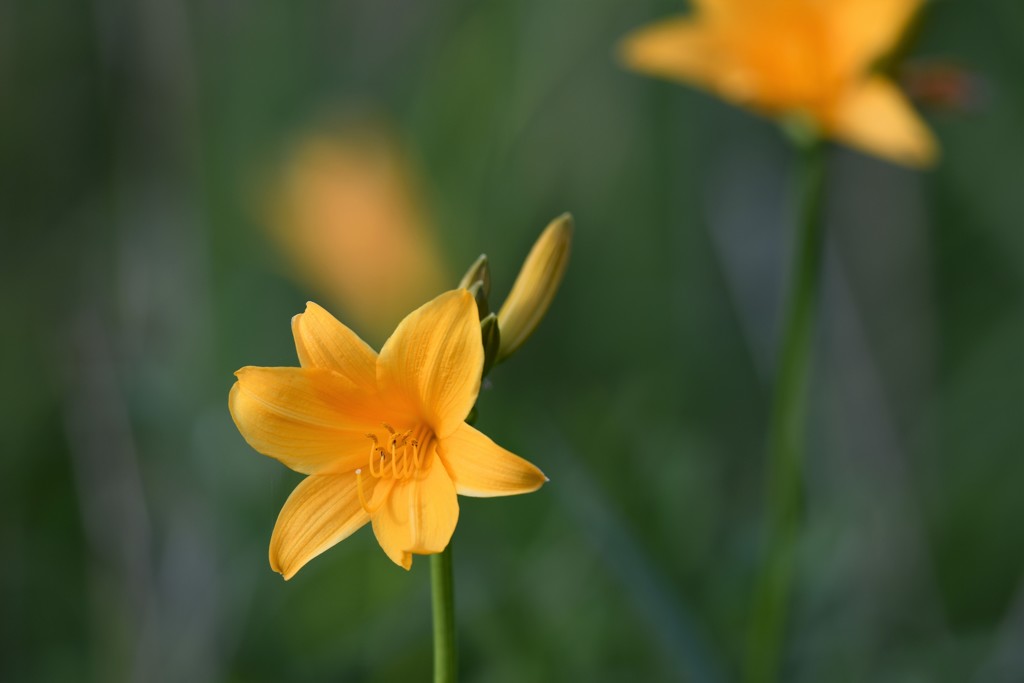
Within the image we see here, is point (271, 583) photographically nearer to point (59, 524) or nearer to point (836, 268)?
point (59, 524)

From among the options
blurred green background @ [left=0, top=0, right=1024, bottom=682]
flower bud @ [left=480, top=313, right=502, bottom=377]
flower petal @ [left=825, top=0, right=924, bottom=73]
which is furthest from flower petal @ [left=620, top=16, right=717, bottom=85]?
flower bud @ [left=480, top=313, right=502, bottom=377]

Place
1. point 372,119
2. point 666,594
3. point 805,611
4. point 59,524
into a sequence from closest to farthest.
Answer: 1. point 666,594
2. point 805,611
3. point 59,524
4. point 372,119

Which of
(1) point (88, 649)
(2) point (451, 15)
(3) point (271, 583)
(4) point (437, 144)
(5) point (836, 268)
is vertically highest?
(2) point (451, 15)

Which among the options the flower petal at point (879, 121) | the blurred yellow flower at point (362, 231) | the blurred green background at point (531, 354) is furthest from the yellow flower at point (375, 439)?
the blurred yellow flower at point (362, 231)

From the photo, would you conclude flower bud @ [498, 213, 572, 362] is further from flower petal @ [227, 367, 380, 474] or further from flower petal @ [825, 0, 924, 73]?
flower petal @ [825, 0, 924, 73]

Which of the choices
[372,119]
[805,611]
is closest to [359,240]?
[372,119]

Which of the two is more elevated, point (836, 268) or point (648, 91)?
point (648, 91)

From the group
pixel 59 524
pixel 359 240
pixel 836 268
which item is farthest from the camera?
pixel 359 240
